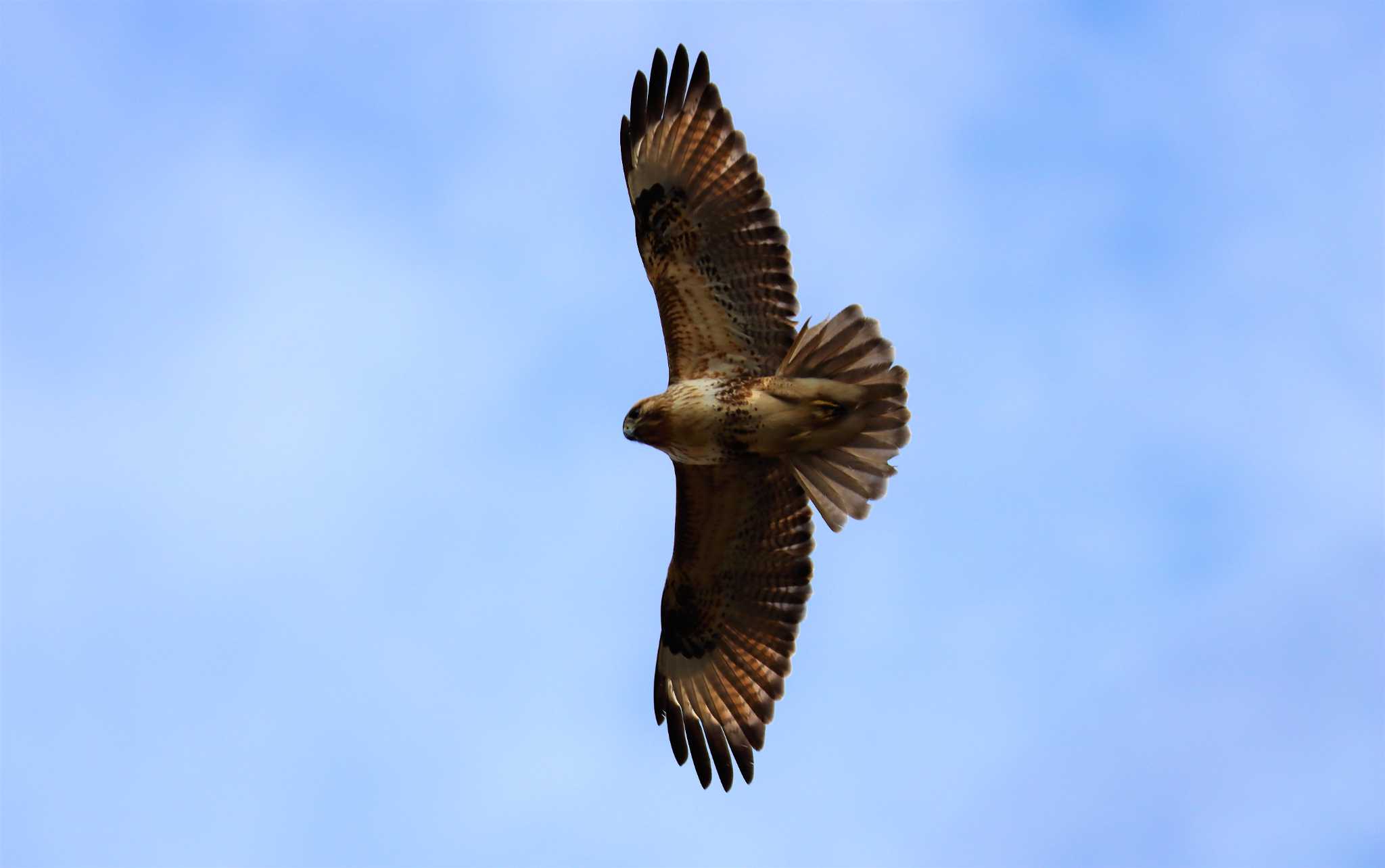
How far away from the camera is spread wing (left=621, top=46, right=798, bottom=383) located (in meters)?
10.7

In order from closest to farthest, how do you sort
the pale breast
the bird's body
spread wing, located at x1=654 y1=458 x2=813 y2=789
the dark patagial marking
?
the bird's body, the pale breast, spread wing, located at x1=654 y1=458 x2=813 y2=789, the dark patagial marking

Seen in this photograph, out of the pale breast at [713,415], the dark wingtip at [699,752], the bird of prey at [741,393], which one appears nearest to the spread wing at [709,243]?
the bird of prey at [741,393]

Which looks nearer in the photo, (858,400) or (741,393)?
(858,400)

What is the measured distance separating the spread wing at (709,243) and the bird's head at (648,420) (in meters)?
0.30

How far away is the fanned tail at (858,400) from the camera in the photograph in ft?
34.2

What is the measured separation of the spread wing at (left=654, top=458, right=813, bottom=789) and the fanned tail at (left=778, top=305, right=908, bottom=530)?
1.39 ft

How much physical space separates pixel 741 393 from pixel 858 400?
27.5 inches

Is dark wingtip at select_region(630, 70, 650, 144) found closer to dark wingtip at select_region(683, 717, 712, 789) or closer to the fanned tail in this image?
the fanned tail

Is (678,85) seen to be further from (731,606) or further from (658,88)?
(731,606)

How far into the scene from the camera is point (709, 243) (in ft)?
35.3

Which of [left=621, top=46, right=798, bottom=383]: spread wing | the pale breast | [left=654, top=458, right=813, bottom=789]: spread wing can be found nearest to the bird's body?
the pale breast

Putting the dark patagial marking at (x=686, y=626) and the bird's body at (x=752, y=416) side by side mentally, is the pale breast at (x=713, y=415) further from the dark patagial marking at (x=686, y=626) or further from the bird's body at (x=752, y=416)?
the dark patagial marking at (x=686, y=626)

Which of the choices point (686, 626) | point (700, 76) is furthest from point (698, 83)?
point (686, 626)

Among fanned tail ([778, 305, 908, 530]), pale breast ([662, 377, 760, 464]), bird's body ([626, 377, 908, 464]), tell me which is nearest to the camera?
fanned tail ([778, 305, 908, 530])
